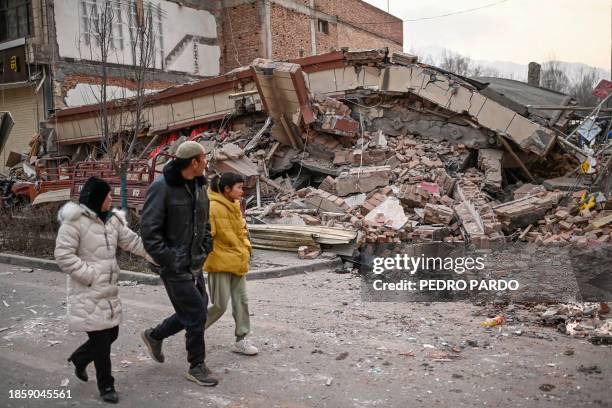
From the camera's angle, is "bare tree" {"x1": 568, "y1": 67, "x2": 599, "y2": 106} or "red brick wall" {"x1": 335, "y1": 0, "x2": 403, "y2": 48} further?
"bare tree" {"x1": 568, "y1": 67, "x2": 599, "y2": 106}

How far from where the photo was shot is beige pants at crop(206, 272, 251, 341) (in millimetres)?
4469

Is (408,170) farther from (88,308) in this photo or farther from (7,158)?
(7,158)

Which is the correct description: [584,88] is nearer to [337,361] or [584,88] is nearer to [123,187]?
[123,187]

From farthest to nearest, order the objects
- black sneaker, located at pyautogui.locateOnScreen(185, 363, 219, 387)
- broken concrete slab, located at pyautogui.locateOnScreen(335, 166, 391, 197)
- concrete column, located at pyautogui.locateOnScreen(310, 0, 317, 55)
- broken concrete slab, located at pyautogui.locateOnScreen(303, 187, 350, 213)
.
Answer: concrete column, located at pyautogui.locateOnScreen(310, 0, 317, 55)
broken concrete slab, located at pyautogui.locateOnScreen(335, 166, 391, 197)
broken concrete slab, located at pyautogui.locateOnScreen(303, 187, 350, 213)
black sneaker, located at pyautogui.locateOnScreen(185, 363, 219, 387)

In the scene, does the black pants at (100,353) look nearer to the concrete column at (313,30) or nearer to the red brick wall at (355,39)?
the concrete column at (313,30)

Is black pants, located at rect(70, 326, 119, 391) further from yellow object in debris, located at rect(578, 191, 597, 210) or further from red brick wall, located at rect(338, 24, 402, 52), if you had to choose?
red brick wall, located at rect(338, 24, 402, 52)

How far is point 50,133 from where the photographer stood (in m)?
19.2

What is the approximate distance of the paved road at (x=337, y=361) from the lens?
387 cm

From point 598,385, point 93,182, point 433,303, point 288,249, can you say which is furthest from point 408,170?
point 93,182

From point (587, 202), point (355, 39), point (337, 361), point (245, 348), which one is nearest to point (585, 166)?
point (587, 202)

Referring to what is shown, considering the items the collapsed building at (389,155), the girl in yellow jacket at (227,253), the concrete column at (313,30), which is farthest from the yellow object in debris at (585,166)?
the concrete column at (313,30)

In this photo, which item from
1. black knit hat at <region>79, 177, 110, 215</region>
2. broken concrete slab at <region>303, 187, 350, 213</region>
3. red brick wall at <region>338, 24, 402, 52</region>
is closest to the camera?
black knit hat at <region>79, 177, 110, 215</region>

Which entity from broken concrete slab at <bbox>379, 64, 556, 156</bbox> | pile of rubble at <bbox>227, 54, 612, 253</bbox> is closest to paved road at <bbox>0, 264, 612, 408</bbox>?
pile of rubble at <bbox>227, 54, 612, 253</bbox>

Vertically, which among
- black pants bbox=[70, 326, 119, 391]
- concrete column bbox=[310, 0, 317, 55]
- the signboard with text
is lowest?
black pants bbox=[70, 326, 119, 391]
